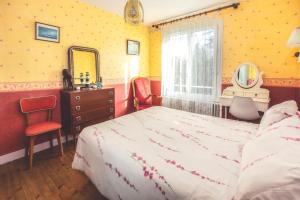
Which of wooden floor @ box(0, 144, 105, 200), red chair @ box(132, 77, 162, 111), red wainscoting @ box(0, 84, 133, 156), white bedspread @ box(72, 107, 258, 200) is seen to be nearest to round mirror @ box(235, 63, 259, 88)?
white bedspread @ box(72, 107, 258, 200)

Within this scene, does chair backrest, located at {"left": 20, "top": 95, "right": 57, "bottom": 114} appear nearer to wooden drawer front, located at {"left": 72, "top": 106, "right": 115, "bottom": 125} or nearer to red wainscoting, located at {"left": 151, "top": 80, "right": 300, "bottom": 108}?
wooden drawer front, located at {"left": 72, "top": 106, "right": 115, "bottom": 125}

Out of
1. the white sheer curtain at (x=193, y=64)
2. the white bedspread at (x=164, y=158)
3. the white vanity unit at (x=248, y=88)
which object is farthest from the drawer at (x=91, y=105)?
the white vanity unit at (x=248, y=88)

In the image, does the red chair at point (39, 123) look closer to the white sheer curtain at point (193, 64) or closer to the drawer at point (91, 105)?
the drawer at point (91, 105)

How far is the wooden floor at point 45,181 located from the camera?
70.7 inches

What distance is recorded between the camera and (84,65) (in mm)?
3289

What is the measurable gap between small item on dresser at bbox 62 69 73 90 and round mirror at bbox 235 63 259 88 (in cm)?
308

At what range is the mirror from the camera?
3.08 meters

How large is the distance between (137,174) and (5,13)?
2806 mm

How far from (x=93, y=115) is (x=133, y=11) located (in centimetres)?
197

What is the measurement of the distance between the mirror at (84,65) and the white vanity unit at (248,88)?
259 centimetres

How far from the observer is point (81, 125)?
9.76ft

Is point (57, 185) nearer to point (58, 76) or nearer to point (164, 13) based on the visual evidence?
point (58, 76)

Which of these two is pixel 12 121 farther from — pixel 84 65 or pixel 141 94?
pixel 141 94

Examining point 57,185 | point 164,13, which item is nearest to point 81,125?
point 57,185
